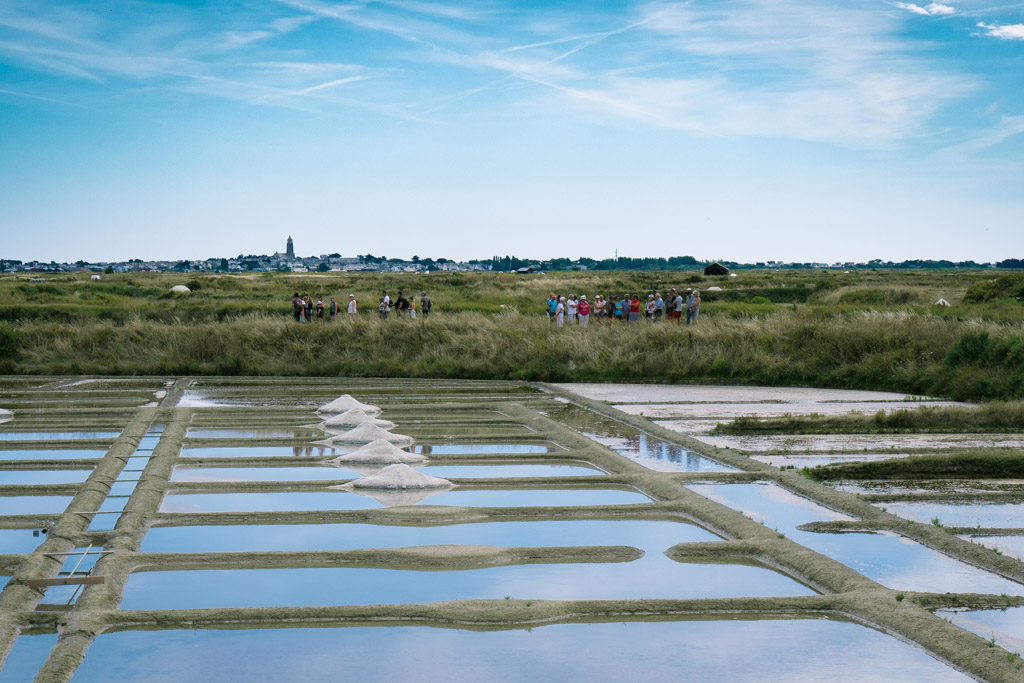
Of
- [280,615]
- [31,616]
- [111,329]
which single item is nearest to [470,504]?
[280,615]

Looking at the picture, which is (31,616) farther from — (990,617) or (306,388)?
(306,388)

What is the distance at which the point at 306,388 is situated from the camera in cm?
1602

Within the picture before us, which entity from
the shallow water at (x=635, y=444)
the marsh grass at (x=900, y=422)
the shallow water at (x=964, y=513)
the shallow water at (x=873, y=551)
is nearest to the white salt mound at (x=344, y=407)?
the shallow water at (x=635, y=444)

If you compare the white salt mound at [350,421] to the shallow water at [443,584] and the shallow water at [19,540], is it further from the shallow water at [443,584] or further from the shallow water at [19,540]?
the shallow water at [443,584]

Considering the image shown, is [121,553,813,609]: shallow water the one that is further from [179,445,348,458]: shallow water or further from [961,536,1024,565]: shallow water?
[179,445,348,458]: shallow water

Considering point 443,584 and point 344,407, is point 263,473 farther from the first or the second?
point 443,584

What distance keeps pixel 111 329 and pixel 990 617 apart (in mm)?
17579

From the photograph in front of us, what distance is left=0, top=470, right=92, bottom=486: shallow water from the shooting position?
8617mm

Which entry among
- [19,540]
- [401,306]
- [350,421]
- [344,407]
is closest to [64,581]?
[19,540]

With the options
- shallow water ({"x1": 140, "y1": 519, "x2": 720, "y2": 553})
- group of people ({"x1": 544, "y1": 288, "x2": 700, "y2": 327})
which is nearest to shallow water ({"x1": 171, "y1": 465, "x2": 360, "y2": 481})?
shallow water ({"x1": 140, "y1": 519, "x2": 720, "y2": 553})

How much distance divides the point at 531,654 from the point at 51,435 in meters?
8.31

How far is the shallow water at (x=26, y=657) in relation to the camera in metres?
4.34

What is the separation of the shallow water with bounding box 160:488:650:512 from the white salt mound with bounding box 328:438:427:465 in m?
1.17

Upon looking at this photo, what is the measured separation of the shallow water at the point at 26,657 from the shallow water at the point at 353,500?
8.98 ft
